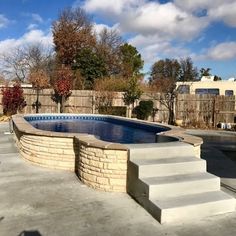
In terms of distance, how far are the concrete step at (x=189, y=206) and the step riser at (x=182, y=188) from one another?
9cm

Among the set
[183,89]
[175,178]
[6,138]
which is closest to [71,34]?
[183,89]

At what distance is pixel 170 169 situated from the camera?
5.82 metres

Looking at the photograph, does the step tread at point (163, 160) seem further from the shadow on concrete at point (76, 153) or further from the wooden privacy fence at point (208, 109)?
the wooden privacy fence at point (208, 109)

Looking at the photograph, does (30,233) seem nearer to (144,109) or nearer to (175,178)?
(175,178)

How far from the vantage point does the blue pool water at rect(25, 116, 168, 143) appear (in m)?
10.2

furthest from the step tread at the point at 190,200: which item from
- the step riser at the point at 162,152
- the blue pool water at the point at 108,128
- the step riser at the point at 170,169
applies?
the blue pool water at the point at 108,128

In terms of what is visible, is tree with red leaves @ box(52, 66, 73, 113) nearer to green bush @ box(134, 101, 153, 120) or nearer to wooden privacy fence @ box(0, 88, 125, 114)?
wooden privacy fence @ box(0, 88, 125, 114)

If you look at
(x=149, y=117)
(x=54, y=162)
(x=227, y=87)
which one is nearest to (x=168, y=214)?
(x=54, y=162)

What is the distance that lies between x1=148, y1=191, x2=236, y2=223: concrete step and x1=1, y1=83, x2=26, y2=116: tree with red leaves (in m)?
16.5

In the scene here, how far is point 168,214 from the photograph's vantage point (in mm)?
4730

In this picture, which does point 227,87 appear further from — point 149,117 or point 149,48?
point 149,117

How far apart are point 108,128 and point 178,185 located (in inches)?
315

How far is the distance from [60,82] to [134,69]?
20016 mm

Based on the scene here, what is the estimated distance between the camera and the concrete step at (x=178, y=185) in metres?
5.16
